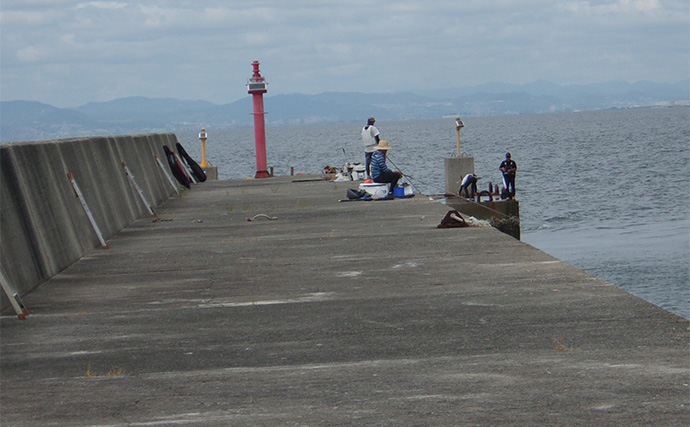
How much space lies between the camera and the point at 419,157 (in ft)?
286

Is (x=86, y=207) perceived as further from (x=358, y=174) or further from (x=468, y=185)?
(x=358, y=174)

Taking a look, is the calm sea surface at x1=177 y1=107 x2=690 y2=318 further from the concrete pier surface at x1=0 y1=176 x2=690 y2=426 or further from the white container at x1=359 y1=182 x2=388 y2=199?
the concrete pier surface at x1=0 y1=176 x2=690 y2=426

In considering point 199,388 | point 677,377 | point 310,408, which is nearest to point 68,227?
point 199,388

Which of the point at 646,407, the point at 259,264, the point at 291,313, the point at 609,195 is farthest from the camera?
the point at 609,195

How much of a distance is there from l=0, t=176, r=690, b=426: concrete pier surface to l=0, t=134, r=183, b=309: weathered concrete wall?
1.18ft

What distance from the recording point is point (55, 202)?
457 inches

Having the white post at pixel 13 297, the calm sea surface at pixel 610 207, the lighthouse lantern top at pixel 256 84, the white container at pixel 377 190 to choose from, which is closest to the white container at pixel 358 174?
the calm sea surface at pixel 610 207

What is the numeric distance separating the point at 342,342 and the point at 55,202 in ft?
17.8

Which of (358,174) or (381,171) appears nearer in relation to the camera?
(381,171)

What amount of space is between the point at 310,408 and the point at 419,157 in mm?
81829

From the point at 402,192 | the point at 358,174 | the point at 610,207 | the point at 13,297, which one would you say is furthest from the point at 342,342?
the point at 610,207

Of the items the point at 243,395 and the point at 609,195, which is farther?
the point at 609,195

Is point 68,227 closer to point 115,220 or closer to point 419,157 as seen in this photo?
point 115,220

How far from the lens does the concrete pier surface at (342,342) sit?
19.6ft
